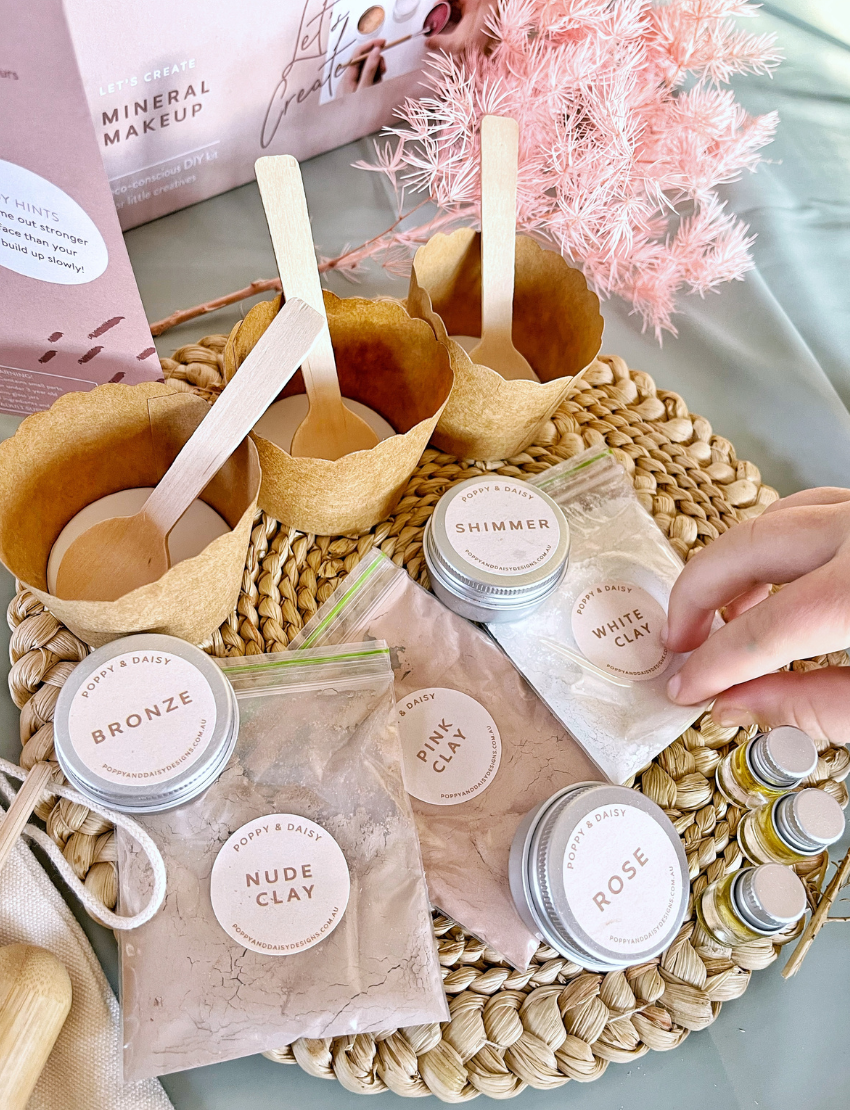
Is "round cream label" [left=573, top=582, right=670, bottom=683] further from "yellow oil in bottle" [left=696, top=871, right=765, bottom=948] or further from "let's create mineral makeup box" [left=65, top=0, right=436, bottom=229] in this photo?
"let's create mineral makeup box" [left=65, top=0, right=436, bottom=229]

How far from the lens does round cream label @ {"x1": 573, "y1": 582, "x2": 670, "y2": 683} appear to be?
1.67 feet

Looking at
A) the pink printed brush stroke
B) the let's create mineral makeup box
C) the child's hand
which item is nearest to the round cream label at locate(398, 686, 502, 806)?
the child's hand

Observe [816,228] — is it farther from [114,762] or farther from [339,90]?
[114,762]

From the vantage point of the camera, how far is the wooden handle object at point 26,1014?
36cm

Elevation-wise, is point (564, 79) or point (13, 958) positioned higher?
point (564, 79)

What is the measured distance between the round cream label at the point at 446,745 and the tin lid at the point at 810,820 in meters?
0.15

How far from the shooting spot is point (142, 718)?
16.5 inches

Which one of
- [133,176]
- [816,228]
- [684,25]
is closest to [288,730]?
[133,176]

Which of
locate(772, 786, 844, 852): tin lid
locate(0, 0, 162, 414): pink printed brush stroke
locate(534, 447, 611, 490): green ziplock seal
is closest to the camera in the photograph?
locate(0, 0, 162, 414): pink printed brush stroke

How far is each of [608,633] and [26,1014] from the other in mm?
352

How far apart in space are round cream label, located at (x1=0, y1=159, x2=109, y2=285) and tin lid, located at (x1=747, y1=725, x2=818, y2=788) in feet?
1.38

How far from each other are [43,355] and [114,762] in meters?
0.24

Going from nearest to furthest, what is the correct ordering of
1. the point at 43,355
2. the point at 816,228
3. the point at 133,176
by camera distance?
the point at 43,355, the point at 133,176, the point at 816,228

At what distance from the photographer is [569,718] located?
0.49 m
